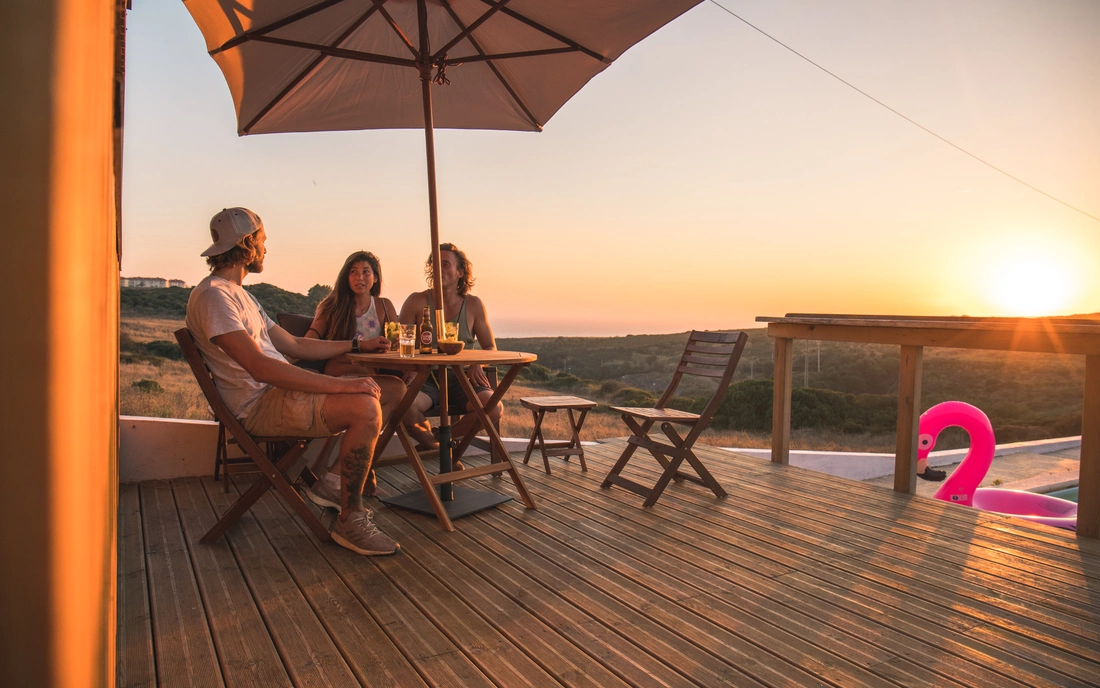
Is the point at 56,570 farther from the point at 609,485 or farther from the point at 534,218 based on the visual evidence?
the point at 534,218

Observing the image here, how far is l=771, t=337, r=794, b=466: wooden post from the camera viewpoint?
476 cm

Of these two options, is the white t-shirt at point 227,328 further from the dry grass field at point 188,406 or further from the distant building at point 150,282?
the distant building at point 150,282

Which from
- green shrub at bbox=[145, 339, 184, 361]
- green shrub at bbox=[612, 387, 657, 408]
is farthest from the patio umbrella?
green shrub at bbox=[612, 387, 657, 408]

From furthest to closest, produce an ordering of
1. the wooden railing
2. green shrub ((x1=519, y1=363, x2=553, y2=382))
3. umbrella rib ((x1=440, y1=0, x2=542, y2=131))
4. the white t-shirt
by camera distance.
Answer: green shrub ((x1=519, y1=363, x2=553, y2=382)) < umbrella rib ((x1=440, y1=0, x2=542, y2=131)) < the wooden railing < the white t-shirt

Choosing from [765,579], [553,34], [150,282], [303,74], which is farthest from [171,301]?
[765,579]

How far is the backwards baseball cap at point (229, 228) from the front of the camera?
291 cm

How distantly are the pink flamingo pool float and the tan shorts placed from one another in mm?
4079

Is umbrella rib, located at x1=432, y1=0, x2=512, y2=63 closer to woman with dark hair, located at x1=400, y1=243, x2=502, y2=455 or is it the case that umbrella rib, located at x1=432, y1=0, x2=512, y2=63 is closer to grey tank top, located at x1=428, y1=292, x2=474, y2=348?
woman with dark hair, located at x1=400, y1=243, x2=502, y2=455

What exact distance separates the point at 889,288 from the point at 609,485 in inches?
645

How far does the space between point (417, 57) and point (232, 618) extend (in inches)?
110

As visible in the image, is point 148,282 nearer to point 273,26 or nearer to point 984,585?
point 273,26

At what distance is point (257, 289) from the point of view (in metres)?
18.7

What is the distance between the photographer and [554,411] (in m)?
4.18

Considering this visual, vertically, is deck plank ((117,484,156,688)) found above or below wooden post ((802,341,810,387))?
above
